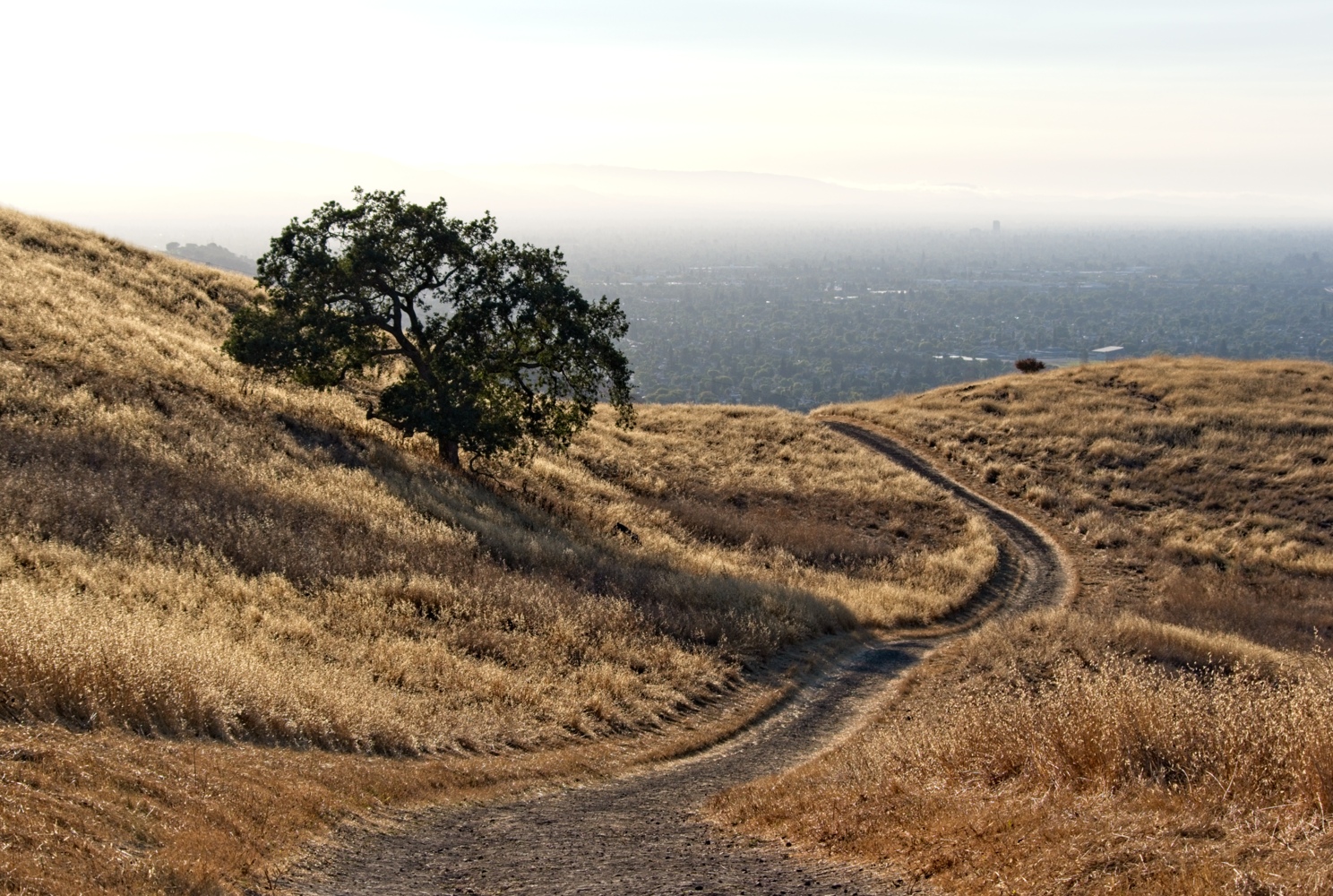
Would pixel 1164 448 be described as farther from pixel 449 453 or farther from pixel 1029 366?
pixel 449 453

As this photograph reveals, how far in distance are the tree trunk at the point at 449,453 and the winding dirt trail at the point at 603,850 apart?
14529 millimetres

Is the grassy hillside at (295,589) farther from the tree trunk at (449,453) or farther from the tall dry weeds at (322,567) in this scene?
the tree trunk at (449,453)

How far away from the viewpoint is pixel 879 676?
1510 centimetres

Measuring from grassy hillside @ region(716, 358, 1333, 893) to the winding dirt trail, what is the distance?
1.65 feet

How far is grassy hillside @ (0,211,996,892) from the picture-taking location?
256 inches

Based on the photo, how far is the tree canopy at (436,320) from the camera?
21.4 meters

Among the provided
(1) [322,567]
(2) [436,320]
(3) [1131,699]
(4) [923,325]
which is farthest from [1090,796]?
(4) [923,325]

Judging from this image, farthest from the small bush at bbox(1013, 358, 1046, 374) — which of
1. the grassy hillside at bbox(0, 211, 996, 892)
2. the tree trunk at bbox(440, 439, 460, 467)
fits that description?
the tree trunk at bbox(440, 439, 460, 467)

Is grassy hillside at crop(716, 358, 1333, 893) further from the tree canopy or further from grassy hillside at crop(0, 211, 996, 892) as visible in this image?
the tree canopy

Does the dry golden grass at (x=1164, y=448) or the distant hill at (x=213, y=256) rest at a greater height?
the distant hill at (x=213, y=256)

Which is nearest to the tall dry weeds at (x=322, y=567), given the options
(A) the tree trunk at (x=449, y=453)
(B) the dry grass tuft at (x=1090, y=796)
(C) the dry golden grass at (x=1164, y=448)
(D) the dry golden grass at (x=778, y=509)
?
(D) the dry golden grass at (x=778, y=509)

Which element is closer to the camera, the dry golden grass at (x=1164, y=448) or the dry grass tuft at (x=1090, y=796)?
the dry grass tuft at (x=1090, y=796)

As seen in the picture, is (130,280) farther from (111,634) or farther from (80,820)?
(80,820)

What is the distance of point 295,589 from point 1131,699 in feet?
34.2
